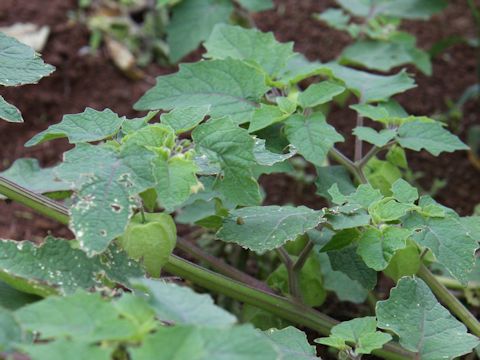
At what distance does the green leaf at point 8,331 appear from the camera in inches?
37.1

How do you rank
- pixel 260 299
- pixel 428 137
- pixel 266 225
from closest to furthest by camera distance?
pixel 266 225
pixel 260 299
pixel 428 137

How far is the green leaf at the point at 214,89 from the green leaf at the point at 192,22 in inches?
27.3

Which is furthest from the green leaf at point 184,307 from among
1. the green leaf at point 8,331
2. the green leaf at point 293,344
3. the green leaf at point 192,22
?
the green leaf at point 192,22

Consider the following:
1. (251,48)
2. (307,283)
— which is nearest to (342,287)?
(307,283)

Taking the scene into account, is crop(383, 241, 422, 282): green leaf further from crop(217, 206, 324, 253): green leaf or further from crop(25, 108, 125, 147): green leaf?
crop(25, 108, 125, 147): green leaf

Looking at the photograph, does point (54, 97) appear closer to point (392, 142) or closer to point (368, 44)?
point (368, 44)

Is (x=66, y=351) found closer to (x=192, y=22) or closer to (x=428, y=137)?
(x=428, y=137)

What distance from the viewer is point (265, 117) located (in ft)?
4.99

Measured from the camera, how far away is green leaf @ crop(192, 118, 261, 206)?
1.28 meters

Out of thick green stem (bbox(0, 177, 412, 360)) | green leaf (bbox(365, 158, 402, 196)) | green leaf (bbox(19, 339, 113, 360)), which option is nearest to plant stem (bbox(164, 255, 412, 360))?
thick green stem (bbox(0, 177, 412, 360))

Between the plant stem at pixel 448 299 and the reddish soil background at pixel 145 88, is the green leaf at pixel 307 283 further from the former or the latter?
the reddish soil background at pixel 145 88

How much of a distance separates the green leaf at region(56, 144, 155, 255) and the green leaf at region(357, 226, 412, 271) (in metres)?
0.41

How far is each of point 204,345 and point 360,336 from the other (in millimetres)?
431

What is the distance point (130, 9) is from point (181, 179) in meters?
1.97
